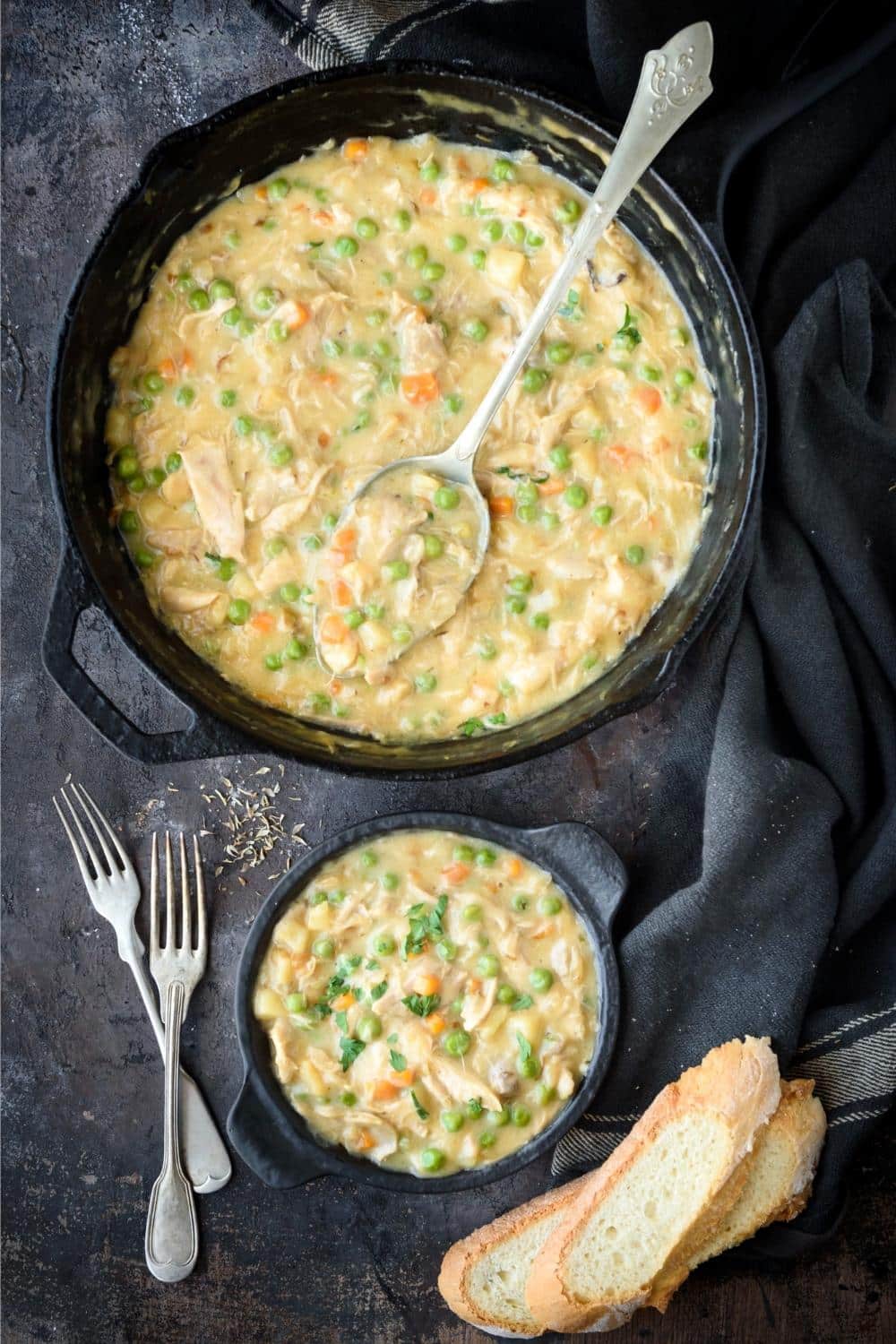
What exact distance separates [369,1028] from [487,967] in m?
0.45

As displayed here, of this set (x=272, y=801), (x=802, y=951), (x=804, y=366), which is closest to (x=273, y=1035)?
(x=272, y=801)

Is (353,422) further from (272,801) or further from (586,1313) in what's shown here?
→ (586,1313)

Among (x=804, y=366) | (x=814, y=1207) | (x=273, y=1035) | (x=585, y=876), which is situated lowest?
(x=273, y=1035)

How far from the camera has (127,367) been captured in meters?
3.82

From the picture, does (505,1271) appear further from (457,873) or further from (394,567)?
(394,567)

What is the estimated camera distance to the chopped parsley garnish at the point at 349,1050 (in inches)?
159

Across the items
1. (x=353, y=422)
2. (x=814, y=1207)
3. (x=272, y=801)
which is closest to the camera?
(x=353, y=422)

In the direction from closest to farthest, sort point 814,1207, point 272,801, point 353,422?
point 353,422 → point 814,1207 → point 272,801

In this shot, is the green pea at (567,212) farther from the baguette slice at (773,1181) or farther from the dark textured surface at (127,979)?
the baguette slice at (773,1181)

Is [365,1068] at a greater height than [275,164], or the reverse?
[275,164]

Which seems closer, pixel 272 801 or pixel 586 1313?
pixel 586 1313

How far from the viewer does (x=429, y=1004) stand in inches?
159

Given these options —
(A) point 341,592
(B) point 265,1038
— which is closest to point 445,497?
(A) point 341,592

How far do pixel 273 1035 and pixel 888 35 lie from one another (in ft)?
12.5
